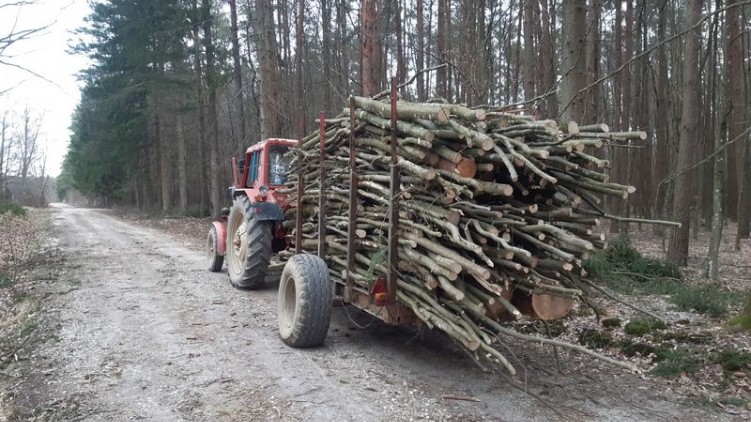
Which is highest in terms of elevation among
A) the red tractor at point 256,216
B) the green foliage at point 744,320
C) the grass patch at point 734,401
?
the red tractor at point 256,216

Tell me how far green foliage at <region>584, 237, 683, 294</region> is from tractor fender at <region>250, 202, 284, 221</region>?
15.2 ft

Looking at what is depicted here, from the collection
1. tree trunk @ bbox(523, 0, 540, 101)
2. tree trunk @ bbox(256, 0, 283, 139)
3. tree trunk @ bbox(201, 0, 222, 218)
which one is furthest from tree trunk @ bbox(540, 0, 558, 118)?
tree trunk @ bbox(201, 0, 222, 218)

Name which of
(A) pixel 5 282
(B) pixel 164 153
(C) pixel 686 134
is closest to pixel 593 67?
(C) pixel 686 134

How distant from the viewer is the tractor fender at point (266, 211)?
8227 millimetres

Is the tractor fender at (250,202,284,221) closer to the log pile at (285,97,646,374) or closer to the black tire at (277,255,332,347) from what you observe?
the black tire at (277,255,332,347)

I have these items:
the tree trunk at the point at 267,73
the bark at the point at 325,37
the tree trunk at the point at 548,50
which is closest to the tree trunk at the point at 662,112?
the tree trunk at the point at 548,50

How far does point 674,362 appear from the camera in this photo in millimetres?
5238

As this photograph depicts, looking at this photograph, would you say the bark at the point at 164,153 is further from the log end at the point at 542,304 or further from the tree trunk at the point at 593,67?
the log end at the point at 542,304

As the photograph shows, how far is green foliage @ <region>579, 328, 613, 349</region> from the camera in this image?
6047 millimetres

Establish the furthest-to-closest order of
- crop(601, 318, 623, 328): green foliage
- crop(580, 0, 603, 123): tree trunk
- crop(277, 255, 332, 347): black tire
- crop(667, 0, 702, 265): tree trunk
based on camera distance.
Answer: crop(580, 0, 603, 123): tree trunk
crop(667, 0, 702, 265): tree trunk
crop(601, 318, 623, 328): green foliage
crop(277, 255, 332, 347): black tire

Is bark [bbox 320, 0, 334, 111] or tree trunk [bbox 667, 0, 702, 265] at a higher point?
bark [bbox 320, 0, 334, 111]

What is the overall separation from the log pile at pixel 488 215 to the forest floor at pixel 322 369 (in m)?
0.57

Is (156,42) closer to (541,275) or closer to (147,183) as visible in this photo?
(147,183)

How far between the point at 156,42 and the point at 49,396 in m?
26.9
